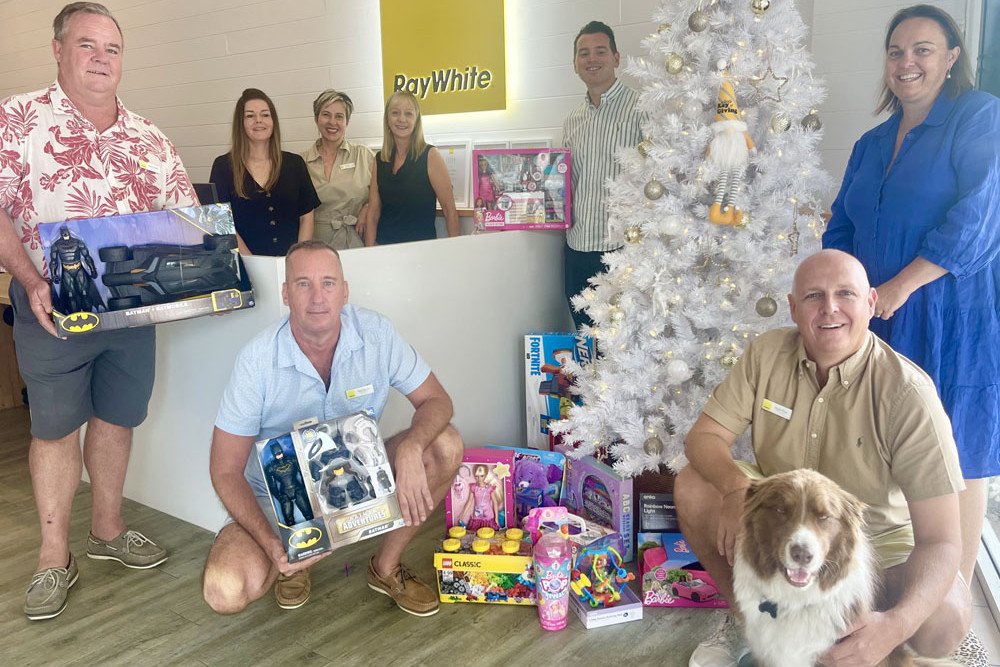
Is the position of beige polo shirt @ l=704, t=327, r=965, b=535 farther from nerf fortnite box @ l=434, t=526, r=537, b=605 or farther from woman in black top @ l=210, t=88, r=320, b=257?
woman in black top @ l=210, t=88, r=320, b=257

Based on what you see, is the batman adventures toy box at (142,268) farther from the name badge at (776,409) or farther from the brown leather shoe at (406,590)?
the name badge at (776,409)

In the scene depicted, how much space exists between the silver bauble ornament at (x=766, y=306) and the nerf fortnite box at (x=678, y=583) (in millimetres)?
754

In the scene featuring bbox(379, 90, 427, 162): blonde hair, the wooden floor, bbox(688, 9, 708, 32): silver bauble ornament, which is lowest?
the wooden floor

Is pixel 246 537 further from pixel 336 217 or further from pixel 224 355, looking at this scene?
pixel 336 217

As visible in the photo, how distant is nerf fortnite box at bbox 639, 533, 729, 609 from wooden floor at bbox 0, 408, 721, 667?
35 millimetres

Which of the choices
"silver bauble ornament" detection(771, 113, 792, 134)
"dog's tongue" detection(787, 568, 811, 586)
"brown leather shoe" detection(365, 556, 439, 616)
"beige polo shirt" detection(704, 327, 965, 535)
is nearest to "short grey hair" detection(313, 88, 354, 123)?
"silver bauble ornament" detection(771, 113, 792, 134)

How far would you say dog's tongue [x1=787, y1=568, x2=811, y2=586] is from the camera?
4.06 feet

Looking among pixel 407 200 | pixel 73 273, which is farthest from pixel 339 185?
pixel 73 273

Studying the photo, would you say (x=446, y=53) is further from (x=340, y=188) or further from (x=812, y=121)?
(x=812, y=121)

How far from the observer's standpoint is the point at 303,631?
2.21 meters

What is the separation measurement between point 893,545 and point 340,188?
3235mm

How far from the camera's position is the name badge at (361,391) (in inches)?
88.1

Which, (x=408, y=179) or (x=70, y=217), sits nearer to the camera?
(x=70, y=217)

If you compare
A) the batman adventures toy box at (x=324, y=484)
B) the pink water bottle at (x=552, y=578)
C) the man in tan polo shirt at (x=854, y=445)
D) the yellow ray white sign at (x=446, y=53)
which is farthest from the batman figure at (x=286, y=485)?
the yellow ray white sign at (x=446, y=53)
